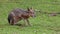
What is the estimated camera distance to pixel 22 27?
13.6 m

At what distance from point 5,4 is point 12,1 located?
1.80m

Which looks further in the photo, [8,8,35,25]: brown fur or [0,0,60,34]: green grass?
[8,8,35,25]: brown fur

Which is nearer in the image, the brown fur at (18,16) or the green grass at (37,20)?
the green grass at (37,20)

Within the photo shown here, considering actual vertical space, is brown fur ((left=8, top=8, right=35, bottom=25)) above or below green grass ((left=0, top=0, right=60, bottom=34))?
above

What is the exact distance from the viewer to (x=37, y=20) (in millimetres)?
16062

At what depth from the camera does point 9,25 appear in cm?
1416

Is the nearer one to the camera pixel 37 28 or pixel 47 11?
pixel 37 28

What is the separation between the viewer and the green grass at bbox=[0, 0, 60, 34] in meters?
12.6

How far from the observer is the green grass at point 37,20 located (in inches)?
496

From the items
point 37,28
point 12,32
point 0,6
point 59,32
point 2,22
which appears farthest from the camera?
point 0,6

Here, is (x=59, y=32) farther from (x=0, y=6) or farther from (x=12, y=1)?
(x=12, y=1)

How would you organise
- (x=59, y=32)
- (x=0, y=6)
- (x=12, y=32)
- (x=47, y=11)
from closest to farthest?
(x=12, y=32), (x=59, y=32), (x=47, y=11), (x=0, y=6)

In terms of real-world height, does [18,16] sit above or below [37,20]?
above

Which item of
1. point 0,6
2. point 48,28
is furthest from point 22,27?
point 0,6
